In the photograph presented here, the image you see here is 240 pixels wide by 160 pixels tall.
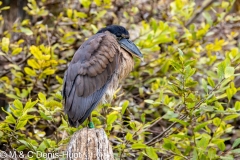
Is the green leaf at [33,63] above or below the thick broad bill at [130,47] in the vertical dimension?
below

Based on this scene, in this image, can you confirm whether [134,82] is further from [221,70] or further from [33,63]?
[221,70]

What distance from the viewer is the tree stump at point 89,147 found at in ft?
9.54

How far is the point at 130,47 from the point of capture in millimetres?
4293

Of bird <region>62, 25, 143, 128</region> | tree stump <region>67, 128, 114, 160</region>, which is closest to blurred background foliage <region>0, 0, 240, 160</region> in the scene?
bird <region>62, 25, 143, 128</region>

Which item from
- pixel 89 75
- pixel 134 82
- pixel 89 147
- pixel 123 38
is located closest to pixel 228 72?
pixel 89 147

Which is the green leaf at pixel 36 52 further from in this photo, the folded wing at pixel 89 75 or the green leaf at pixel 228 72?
the green leaf at pixel 228 72

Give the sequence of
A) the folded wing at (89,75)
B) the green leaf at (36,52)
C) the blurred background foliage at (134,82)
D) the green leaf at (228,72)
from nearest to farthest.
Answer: the green leaf at (228,72), the blurred background foliage at (134,82), the folded wing at (89,75), the green leaf at (36,52)

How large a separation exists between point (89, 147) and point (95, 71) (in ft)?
4.00

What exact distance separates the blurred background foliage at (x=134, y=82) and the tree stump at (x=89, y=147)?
552 millimetres

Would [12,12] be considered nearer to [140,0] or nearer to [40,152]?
[140,0]

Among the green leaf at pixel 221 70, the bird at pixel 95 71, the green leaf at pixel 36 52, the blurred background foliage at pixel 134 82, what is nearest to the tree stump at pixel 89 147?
the blurred background foliage at pixel 134 82

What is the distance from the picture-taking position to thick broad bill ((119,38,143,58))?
4.25 metres

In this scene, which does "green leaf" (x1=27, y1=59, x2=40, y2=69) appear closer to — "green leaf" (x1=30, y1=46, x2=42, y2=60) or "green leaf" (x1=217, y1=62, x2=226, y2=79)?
"green leaf" (x1=30, y1=46, x2=42, y2=60)

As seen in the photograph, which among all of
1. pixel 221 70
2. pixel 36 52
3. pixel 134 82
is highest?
pixel 221 70
